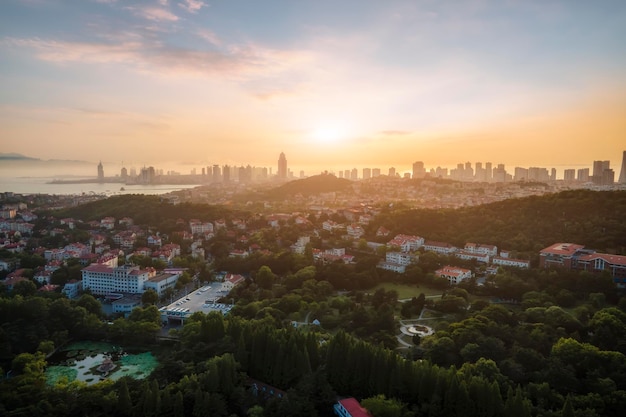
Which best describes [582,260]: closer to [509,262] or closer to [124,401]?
[509,262]

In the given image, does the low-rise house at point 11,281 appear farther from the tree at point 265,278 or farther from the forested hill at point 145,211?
the forested hill at point 145,211

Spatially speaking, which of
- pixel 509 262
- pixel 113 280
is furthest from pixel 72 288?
pixel 509 262

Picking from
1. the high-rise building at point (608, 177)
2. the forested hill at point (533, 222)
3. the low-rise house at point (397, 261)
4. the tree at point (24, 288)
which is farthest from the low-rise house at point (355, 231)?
the high-rise building at point (608, 177)

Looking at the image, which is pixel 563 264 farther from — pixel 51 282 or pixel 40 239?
pixel 40 239

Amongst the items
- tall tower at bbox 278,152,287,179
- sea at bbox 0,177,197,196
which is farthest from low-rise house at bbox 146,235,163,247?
tall tower at bbox 278,152,287,179

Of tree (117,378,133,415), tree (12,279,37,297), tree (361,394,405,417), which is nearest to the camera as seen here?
tree (361,394,405,417)

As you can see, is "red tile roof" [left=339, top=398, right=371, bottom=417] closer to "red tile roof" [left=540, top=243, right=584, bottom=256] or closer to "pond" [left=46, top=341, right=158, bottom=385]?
"pond" [left=46, top=341, right=158, bottom=385]

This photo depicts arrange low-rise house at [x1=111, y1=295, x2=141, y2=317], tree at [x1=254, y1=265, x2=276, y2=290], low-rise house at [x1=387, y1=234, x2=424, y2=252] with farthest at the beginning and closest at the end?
1. low-rise house at [x1=387, y1=234, x2=424, y2=252]
2. tree at [x1=254, y1=265, x2=276, y2=290]
3. low-rise house at [x1=111, y1=295, x2=141, y2=317]
